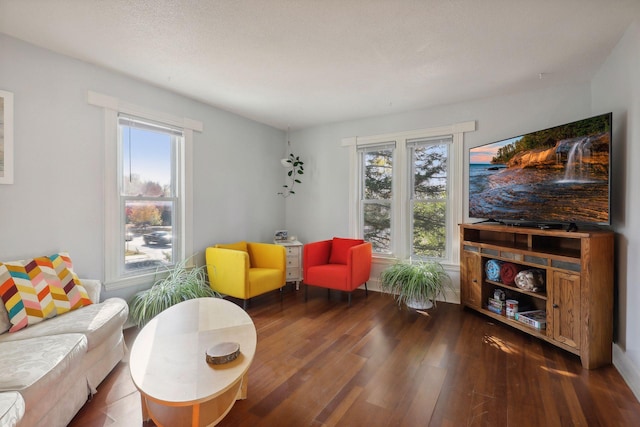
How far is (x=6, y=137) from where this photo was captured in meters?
2.15

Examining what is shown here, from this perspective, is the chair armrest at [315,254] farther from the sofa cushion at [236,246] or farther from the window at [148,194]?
the window at [148,194]

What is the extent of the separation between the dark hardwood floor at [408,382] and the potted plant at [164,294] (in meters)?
0.21

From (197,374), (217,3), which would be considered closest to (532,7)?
(217,3)

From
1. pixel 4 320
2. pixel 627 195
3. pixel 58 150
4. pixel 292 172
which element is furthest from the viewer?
pixel 292 172

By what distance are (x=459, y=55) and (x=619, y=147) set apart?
1.46 metres

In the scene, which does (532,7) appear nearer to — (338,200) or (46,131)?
(338,200)

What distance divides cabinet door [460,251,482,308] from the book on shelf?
0.42 m

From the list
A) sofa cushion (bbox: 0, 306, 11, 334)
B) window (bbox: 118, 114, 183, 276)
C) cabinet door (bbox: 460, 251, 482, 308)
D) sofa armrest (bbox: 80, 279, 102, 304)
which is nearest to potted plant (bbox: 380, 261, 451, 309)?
cabinet door (bbox: 460, 251, 482, 308)

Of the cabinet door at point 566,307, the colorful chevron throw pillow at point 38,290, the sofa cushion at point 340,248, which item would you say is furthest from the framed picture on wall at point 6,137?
the cabinet door at point 566,307

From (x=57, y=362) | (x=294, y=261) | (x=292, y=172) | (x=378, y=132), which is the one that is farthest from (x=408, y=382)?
(x=292, y=172)

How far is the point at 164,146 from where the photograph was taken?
10.7ft

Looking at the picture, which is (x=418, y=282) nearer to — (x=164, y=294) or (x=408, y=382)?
Result: (x=408, y=382)

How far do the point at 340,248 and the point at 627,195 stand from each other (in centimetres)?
282

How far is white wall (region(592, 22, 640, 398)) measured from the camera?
6.40 feet
